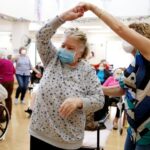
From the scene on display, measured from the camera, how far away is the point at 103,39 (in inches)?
560

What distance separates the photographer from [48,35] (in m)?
1.68

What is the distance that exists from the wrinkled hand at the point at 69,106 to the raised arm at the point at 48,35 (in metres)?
0.33

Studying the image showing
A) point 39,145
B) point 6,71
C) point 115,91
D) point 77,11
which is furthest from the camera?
point 6,71

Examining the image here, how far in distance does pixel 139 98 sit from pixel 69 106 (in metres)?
0.42

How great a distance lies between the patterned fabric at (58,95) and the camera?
1.64 metres

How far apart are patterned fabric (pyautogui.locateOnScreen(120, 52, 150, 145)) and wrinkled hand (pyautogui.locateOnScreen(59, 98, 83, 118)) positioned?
0.35 meters

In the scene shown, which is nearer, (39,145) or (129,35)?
(129,35)

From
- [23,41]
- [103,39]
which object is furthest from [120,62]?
[23,41]

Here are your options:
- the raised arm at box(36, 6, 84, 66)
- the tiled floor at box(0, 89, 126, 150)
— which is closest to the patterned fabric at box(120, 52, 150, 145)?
the raised arm at box(36, 6, 84, 66)

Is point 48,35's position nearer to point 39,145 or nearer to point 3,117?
→ point 39,145

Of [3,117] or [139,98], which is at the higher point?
[139,98]

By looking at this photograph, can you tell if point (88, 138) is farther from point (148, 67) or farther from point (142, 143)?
point (148, 67)

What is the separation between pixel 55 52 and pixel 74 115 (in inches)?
15.2

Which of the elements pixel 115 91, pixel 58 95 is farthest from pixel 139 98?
pixel 58 95
